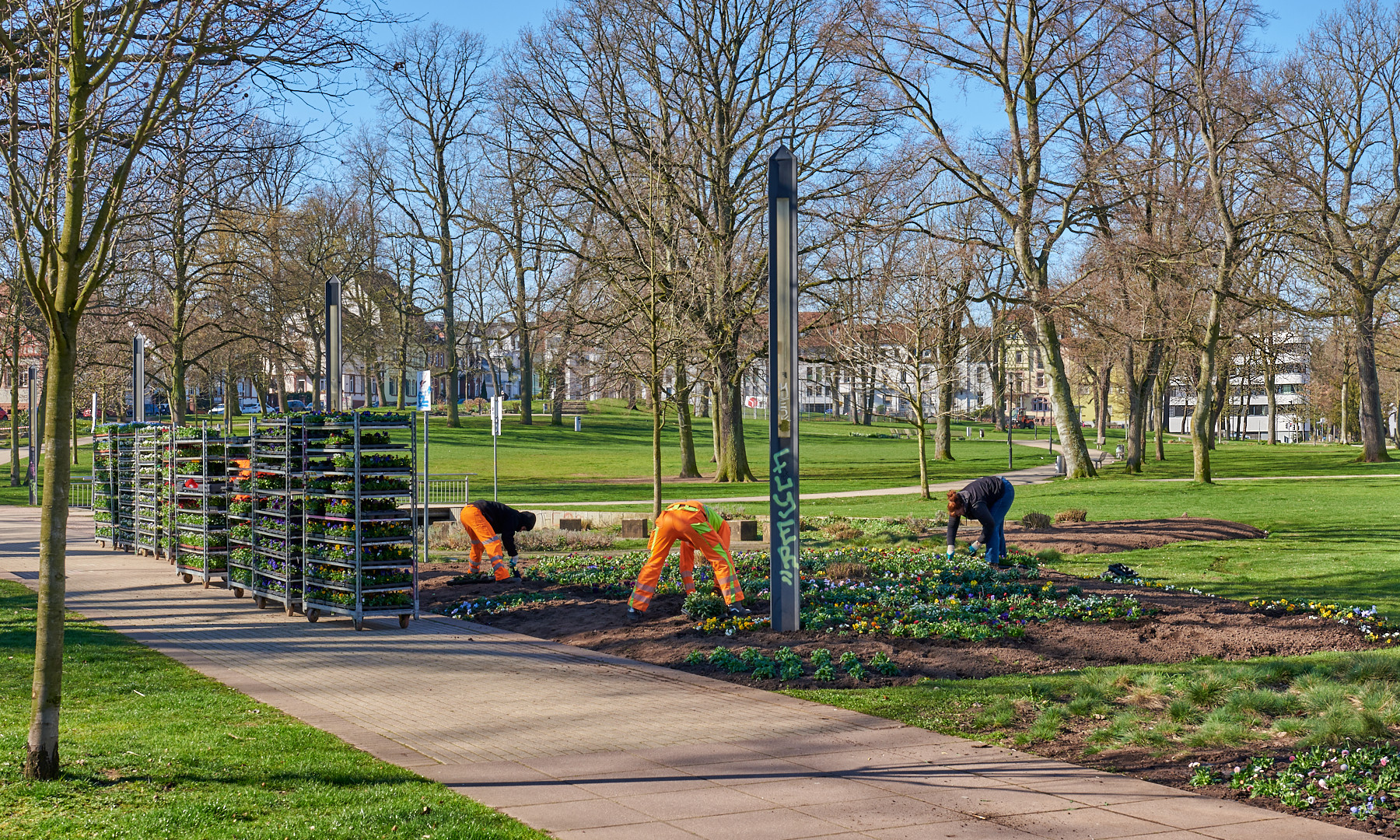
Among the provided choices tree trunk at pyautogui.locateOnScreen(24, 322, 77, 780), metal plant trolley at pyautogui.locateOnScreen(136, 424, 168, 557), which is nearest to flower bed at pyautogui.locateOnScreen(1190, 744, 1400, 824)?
tree trunk at pyautogui.locateOnScreen(24, 322, 77, 780)

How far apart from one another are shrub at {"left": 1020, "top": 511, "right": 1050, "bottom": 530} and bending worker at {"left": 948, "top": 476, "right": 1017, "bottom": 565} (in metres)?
5.15

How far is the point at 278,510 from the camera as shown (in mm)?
14320

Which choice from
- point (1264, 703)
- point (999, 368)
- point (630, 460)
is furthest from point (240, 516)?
point (999, 368)

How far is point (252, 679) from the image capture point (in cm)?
980

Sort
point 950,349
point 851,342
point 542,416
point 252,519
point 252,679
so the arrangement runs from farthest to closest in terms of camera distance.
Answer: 1. point 542,416
2. point 950,349
3. point 851,342
4. point 252,519
5. point 252,679

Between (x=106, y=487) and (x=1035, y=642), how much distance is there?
1981cm

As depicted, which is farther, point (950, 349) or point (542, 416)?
point (542, 416)

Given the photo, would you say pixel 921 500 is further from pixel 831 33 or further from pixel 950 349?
pixel 831 33

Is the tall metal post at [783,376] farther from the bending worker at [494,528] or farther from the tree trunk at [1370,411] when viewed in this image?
the tree trunk at [1370,411]

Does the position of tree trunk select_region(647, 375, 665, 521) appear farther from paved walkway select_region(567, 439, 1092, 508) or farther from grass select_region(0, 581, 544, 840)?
grass select_region(0, 581, 544, 840)

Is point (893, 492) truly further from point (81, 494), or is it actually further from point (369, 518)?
point (81, 494)

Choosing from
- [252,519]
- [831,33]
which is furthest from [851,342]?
[252,519]

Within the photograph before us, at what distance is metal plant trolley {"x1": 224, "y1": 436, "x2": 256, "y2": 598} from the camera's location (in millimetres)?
15124

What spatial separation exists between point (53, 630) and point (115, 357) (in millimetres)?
47258
